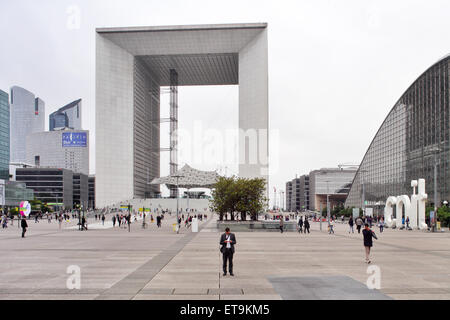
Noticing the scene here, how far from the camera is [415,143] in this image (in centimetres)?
8494

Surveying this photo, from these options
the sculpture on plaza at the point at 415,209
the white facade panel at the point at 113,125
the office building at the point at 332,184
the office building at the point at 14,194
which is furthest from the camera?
the office building at the point at 332,184

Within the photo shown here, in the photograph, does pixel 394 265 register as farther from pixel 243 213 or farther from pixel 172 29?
pixel 172 29

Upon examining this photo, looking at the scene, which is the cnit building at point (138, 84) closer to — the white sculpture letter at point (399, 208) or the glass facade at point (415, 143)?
the glass facade at point (415, 143)

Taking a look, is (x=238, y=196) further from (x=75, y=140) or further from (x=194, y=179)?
(x=194, y=179)

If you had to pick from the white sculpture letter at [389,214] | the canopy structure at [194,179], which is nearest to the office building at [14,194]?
the canopy structure at [194,179]

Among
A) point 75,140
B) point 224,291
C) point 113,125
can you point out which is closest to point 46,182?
point 113,125

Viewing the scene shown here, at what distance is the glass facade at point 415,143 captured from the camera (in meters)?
74.6

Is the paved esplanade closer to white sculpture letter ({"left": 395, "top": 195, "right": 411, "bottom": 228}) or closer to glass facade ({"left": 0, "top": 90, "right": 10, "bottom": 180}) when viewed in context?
white sculpture letter ({"left": 395, "top": 195, "right": 411, "bottom": 228})

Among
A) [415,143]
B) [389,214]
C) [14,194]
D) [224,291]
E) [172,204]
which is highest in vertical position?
[415,143]

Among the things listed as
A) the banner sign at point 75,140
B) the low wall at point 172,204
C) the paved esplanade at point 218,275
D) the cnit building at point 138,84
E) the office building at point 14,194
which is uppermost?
the cnit building at point 138,84

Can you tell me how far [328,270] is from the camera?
50.5 feet
